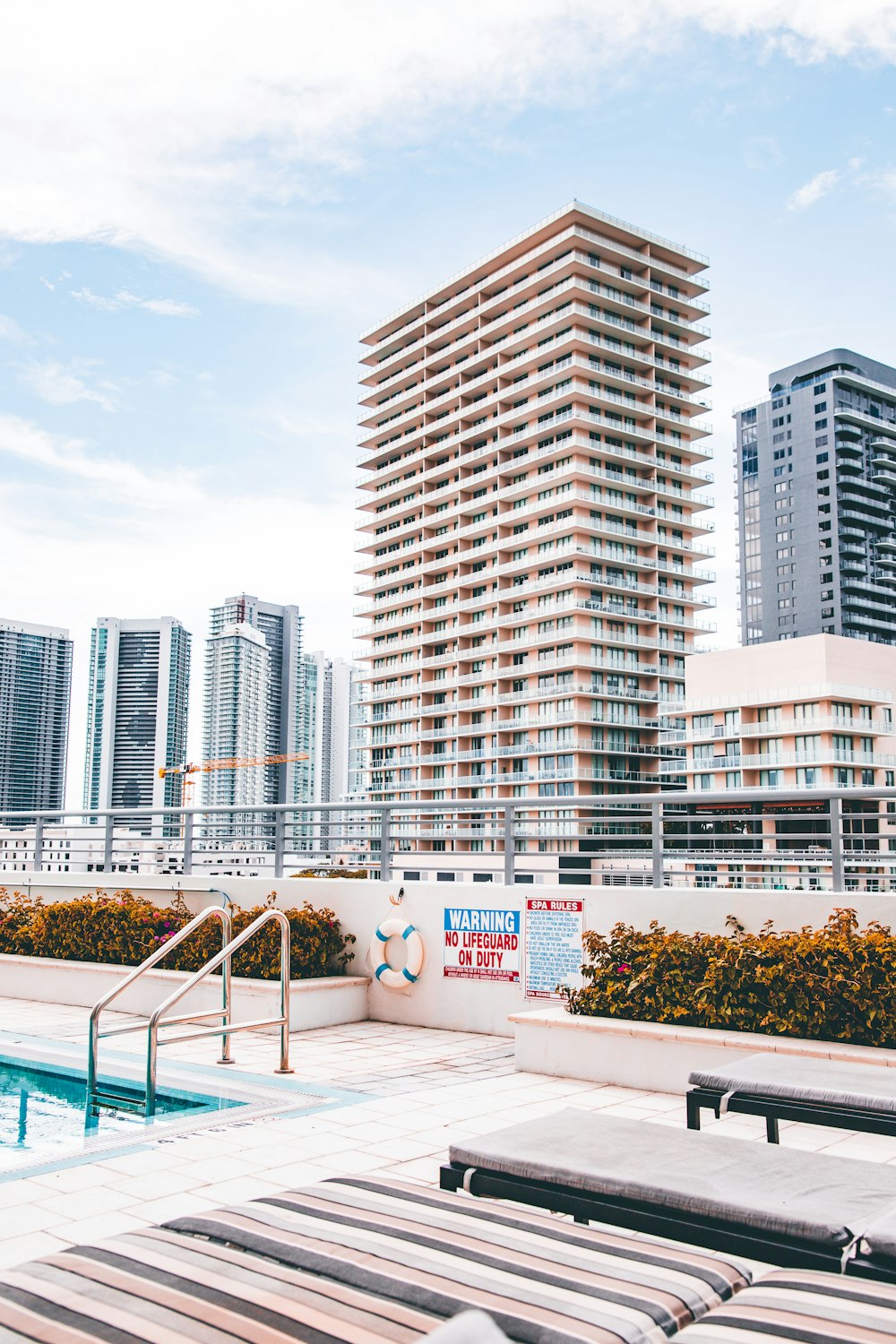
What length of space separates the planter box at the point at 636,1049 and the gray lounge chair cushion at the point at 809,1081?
1759 millimetres

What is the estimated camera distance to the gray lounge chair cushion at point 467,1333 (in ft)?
4.98

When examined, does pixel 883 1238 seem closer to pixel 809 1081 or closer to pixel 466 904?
pixel 809 1081

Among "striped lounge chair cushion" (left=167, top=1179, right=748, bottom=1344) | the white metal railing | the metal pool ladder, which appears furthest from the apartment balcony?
"striped lounge chair cushion" (left=167, top=1179, right=748, bottom=1344)

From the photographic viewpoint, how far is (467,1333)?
5.04ft

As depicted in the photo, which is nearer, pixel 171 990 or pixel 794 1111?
pixel 794 1111

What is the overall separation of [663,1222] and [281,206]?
873 inches

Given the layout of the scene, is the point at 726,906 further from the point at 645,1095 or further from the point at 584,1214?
the point at 584,1214

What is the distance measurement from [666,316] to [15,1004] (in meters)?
91.4

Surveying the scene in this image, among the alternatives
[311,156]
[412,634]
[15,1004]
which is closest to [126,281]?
[311,156]

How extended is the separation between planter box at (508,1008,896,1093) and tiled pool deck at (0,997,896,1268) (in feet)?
0.48

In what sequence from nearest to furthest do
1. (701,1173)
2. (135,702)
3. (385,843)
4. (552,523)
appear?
(701,1173) → (385,843) → (552,523) → (135,702)

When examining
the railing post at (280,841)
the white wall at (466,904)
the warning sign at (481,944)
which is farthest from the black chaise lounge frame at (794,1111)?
the railing post at (280,841)

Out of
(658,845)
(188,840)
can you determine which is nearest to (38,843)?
(188,840)

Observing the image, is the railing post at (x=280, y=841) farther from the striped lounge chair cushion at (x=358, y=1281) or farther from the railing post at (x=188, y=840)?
the striped lounge chair cushion at (x=358, y=1281)
